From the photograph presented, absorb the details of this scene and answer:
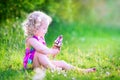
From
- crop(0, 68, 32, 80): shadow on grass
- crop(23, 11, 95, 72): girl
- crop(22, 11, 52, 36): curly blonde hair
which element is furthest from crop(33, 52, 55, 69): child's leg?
crop(22, 11, 52, 36): curly blonde hair

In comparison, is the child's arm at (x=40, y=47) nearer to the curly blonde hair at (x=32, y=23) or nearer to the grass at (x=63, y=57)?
the curly blonde hair at (x=32, y=23)

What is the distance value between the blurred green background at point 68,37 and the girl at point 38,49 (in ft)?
0.81

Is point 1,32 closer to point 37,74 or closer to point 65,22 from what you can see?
point 37,74

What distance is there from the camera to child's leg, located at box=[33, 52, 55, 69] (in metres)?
7.02

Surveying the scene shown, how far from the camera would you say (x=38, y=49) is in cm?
708

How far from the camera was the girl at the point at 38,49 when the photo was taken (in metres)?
7.05

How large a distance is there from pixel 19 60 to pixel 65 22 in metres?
4.81

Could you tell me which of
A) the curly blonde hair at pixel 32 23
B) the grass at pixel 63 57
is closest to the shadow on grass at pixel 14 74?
the grass at pixel 63 57

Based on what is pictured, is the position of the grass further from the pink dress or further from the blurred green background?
the pink dress

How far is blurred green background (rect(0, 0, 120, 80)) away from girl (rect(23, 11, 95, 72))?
0.25 meters

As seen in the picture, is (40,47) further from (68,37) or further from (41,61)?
(68,37)

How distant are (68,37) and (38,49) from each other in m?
3.36

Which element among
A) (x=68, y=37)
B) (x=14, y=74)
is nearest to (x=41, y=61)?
(x=14, y=74)

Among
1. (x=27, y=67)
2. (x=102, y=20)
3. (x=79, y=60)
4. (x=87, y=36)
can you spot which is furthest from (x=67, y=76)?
(x=102, y=20)
